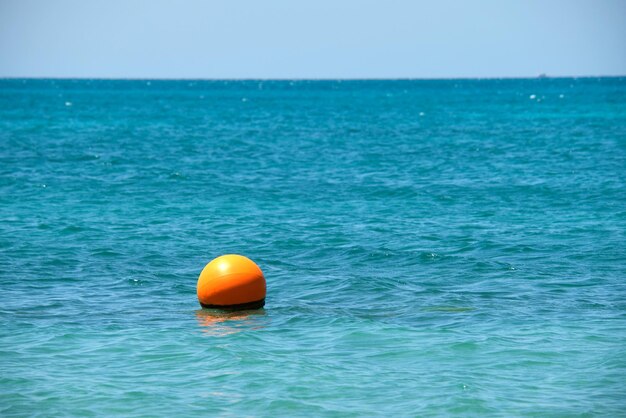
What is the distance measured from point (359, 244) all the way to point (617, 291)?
252 inches

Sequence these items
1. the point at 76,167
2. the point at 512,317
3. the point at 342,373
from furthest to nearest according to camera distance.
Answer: the point at 76,167
the point at 512,317
the point at 342,373

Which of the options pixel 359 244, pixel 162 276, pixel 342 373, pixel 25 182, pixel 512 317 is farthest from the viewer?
pixel 25 182

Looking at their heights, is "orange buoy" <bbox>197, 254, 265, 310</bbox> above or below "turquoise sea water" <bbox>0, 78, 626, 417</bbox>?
above

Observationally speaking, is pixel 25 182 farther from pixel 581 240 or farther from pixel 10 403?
pixel 10 403

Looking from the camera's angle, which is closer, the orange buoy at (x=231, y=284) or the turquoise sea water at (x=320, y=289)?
the turquoise sea water at (x=320, y=289)

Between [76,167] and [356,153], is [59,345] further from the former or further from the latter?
[356,153]

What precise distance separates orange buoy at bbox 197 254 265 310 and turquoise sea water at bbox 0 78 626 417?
27 cm

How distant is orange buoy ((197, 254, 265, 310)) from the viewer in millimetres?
14516

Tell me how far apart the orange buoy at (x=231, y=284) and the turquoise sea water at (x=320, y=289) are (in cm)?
27

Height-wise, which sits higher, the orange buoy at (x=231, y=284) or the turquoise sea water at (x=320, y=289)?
the orange buoy at (x=231, y=284)

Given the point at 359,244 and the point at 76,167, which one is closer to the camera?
the point at 359,244

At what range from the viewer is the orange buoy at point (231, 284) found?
1452 centimetres

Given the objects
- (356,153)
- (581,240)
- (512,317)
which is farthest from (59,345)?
(356,153)

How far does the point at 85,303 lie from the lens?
15.6 meters
